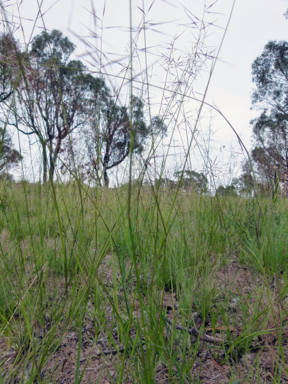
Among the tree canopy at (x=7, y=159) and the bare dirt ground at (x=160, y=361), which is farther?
the tree canopy at (x=7, y=159)

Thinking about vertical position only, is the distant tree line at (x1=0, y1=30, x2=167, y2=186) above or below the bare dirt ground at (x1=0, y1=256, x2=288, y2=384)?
above

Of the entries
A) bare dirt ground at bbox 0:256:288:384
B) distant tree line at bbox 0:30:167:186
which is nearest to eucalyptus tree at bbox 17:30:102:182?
distant tree line at bbox 0:30:167:186

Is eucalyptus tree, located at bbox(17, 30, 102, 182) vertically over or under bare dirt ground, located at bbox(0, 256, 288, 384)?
over

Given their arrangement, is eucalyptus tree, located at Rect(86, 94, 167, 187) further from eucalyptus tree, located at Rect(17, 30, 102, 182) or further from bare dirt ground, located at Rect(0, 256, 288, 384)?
bare dirt ground, located at Rect(0, 256, 288, 384)

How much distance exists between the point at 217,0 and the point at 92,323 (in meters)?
1.34

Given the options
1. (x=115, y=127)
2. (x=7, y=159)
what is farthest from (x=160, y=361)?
(x=7, y=159)

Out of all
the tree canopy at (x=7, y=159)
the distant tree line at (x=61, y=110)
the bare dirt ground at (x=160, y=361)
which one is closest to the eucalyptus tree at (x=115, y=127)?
the distant tree line at (x=61, y=110)

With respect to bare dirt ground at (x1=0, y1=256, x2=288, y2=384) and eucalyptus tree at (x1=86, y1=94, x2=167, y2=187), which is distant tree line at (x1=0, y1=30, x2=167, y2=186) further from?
bare dirt ground at (x1=0, y1=256, x2=288, y2=384)

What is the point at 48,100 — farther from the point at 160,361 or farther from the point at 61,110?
the point at 160,361

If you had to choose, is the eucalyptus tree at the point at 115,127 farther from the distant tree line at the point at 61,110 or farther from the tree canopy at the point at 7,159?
the tree canopy at the point at 7,159

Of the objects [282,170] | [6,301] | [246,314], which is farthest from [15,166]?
[282,170]

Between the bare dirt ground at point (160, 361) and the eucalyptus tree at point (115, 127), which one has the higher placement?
the eucalyptus tree at point (115, 127)

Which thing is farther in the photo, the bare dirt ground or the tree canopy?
the tree canopy

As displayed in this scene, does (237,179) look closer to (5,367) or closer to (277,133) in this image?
(277,133)
